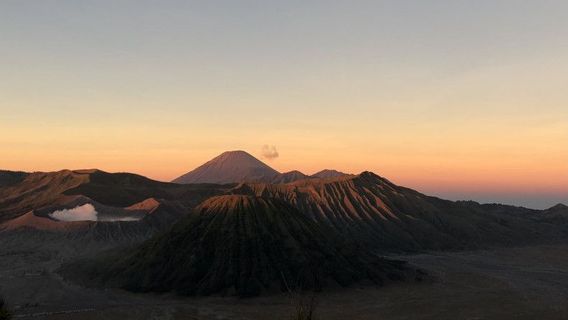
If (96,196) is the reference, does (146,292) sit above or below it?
below

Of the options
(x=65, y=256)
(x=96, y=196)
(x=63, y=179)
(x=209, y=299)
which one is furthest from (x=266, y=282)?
(x=63, y=179)

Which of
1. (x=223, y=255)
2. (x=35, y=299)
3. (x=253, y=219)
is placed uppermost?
(x=253, y=219)

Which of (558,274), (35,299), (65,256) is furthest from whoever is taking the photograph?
(65,256)

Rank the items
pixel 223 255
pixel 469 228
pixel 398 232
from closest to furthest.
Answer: pixel 223 255, pixel 398 232, pixel 469 228

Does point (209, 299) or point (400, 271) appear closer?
point (209, 299)

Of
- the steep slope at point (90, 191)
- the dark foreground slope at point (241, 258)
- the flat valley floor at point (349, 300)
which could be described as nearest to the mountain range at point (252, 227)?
the dark foreground slope at point (241, 258)

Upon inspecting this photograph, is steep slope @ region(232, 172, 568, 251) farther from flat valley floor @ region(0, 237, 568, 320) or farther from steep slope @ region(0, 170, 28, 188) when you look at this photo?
steep slope @ region(0, 170, 28, 188)

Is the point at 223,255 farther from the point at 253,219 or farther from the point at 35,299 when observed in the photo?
the point at 35,299
